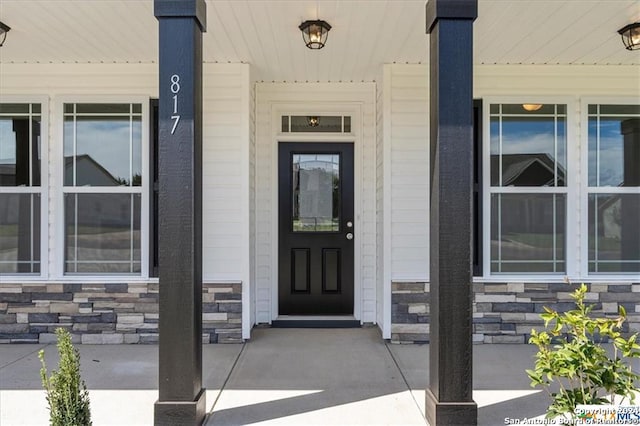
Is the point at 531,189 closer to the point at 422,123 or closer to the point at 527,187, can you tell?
the point at 527,187

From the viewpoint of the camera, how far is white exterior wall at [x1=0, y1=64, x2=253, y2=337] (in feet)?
14.6

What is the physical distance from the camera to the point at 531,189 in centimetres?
447

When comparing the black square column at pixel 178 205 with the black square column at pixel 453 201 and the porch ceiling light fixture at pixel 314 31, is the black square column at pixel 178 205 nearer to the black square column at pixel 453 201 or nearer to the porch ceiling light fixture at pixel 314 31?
the porch ceiling light fixture at pixel 314 31

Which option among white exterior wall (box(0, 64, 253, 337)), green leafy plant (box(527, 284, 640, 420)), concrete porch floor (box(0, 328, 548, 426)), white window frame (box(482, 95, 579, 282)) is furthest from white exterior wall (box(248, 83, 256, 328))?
green leafy plant (box(527, 284, 640, 420))

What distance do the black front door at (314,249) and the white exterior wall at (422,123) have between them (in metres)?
0.73

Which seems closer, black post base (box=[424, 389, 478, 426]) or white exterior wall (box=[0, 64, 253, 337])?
black post base (box=[424, 389, 478, 426])

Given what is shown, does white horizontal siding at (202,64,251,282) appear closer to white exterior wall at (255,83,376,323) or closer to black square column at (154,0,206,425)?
white exterior wall at (255,83,376,323)

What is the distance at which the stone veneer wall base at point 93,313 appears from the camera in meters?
4.43

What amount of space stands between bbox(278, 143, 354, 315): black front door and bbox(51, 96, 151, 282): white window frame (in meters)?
1.39

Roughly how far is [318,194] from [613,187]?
2.92 meters

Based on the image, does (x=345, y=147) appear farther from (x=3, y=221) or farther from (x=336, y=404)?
(x=3, y=221)

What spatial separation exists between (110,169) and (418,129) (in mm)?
2978

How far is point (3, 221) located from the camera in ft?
14.7

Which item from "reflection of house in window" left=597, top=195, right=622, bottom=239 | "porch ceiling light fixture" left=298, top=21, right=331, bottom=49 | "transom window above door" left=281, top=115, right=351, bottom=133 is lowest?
"reflection of house in window" left=597, top=195, right=622, bottom=239
